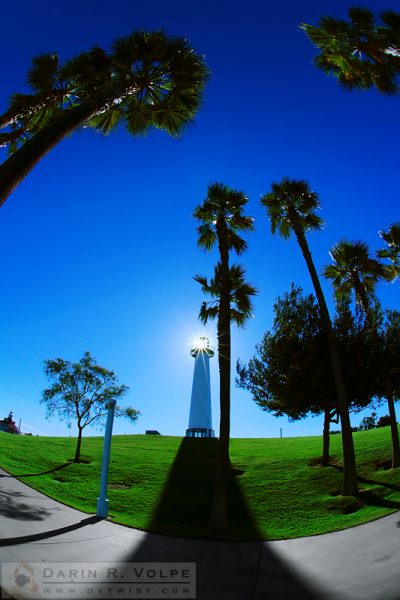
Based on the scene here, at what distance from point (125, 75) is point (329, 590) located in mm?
10437

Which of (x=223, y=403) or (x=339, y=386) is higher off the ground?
(x=339, y=386)

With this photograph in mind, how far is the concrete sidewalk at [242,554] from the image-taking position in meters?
5.05

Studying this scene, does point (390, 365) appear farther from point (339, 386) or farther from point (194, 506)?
point (194, 506)

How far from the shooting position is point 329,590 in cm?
494

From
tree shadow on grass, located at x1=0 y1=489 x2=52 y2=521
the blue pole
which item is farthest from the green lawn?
tree shadow on grass, located at x1=0 y1=489 x2=52 y2=521

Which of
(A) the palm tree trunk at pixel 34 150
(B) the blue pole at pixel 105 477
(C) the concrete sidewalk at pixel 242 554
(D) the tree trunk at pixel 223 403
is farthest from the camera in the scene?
(B) the blue pole at pixel 105 477

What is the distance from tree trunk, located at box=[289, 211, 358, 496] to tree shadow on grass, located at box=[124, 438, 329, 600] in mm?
3622

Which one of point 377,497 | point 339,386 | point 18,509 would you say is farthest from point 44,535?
point 339,386

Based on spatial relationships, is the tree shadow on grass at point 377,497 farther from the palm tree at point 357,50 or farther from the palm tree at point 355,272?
the palm tree at point 357,50

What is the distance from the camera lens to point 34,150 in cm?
571

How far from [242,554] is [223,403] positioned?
419 cm

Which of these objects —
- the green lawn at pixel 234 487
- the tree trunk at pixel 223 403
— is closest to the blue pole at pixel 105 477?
the green lawn at pixel 234 487

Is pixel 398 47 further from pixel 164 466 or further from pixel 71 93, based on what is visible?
pixel 164 466

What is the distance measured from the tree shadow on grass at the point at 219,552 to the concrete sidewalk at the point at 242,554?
17 mm
